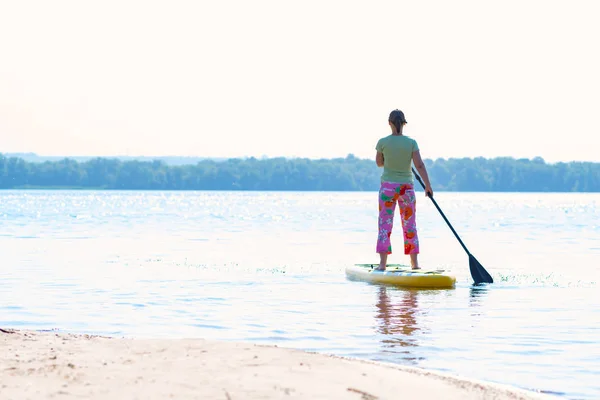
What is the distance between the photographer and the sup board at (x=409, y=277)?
13.1 m

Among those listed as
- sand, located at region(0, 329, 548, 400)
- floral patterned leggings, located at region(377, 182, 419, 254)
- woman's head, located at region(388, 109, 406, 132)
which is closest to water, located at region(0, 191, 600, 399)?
floral patterned leggings, located at region(377, 182, 419, 254)

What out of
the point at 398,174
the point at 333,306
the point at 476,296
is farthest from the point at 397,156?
the point at 333,306

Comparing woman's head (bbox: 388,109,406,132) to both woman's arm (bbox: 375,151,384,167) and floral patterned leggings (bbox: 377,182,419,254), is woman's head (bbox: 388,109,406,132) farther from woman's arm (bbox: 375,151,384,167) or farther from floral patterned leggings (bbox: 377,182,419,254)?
floral patterned leggings (bbox: 377,182,419,254)

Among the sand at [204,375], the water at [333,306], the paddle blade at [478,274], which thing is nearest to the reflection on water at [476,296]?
the water at [333,306]

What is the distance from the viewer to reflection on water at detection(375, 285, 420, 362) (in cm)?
845

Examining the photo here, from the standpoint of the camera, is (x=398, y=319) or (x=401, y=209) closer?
(x=398, y=319)

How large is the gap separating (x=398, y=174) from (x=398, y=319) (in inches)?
141

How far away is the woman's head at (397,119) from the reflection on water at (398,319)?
210 cm

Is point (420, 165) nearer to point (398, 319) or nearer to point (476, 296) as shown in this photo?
point (476, 296)

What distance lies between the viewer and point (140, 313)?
34.4 feet

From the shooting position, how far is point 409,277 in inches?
520

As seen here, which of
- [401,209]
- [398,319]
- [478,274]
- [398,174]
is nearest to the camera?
[398,319]

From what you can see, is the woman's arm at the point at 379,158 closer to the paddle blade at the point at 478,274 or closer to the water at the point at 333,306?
the water at the point at 333,306

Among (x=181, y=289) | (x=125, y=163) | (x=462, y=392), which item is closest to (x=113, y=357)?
(x=462, y=392)
